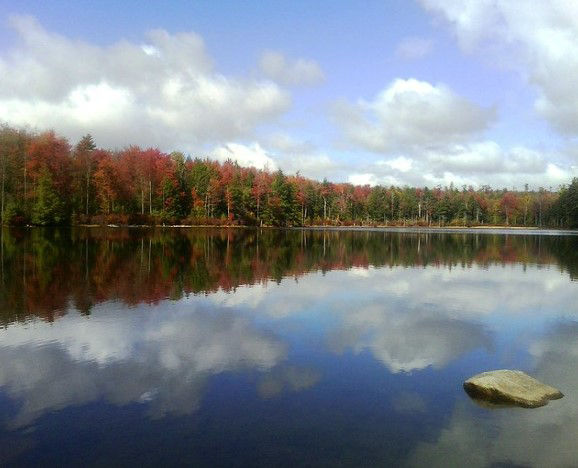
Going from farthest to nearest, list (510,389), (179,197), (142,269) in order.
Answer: (179,197) < (142,269) < (510,389)

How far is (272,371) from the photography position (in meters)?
10.5

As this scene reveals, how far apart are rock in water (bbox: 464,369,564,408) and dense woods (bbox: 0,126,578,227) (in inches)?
2708

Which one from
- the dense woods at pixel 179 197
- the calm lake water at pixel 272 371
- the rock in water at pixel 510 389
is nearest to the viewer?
the calm lake water at pixel 272 371

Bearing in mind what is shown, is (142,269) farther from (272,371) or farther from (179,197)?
(179,197)

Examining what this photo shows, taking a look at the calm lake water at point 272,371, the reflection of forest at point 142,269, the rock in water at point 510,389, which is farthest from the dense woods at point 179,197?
the rock in water at point 510,389

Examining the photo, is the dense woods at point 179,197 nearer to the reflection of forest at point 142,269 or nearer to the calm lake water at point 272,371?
the reflection of forest at point 142,269

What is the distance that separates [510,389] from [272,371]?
16.5 feet

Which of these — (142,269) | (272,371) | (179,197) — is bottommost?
(272,371)

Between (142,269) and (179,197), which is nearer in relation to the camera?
(142,269)

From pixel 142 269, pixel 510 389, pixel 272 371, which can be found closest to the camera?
pixel 510 389

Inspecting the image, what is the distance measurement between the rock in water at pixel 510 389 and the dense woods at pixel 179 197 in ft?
226

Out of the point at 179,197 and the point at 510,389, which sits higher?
the point at 179,197

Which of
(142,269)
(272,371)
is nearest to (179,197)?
(142,269)

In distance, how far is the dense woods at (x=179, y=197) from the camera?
224 feet
